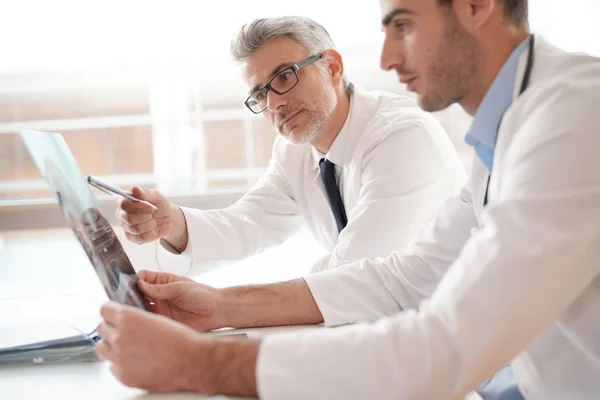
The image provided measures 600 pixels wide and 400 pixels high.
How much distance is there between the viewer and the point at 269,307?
4.29 feet

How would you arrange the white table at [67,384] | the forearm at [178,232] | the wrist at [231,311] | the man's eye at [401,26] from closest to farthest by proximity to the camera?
1. the white table at [67,384]
2. the man's eye at [401,26]
3. the wrist at [231,311]
4. the forearm at [178,232]

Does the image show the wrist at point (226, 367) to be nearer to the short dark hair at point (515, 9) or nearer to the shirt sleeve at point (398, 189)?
the short dark hair at point (515, 9)

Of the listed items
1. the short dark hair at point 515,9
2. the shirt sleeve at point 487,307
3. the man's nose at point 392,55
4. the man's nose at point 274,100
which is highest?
the short dark hair at point 515,9

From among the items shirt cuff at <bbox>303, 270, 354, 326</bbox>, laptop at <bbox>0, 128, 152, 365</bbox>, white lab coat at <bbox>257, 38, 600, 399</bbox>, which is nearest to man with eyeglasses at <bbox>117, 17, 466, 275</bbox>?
shirt cuff at <bbox>303, 270, 354, 326</bbox>

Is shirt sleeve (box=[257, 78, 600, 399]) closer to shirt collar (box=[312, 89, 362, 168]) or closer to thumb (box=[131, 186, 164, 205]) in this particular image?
thumb (box=[131, 186, 164, 205])

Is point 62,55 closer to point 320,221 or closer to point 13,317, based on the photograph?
point 320,221

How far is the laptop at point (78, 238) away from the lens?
1059 mm

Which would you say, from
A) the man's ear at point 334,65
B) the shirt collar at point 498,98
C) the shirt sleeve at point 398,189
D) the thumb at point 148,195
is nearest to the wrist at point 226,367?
the shirt collar at point 498,98

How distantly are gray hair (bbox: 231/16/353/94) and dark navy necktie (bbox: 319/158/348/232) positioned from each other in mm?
294

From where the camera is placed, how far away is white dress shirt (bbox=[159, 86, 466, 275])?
68.2 inches

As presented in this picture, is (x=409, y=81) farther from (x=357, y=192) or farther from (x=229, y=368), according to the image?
(x=357, y=192)

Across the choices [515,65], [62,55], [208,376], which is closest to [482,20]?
[515,65]

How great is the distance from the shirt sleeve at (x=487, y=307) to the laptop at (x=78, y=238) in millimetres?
385

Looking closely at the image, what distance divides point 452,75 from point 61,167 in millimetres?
661
